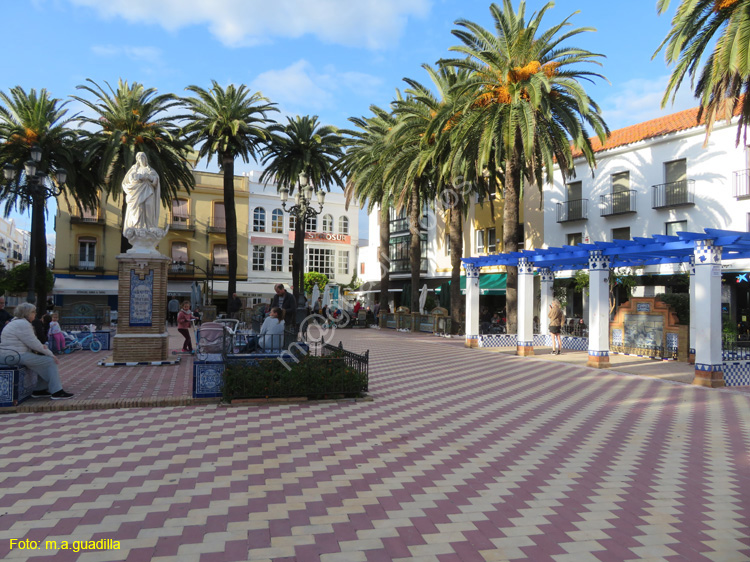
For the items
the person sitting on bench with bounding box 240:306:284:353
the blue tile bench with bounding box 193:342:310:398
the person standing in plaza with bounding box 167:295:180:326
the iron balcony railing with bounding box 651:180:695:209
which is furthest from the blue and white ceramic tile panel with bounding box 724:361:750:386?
the person standing in plaza with bounding box 167:295:180:326

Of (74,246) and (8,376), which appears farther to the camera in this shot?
(74,246)

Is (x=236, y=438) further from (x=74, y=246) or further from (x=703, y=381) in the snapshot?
(x=74, y=246)

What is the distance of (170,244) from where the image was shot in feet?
137

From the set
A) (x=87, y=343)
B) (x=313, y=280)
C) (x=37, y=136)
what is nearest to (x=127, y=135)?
(x=37, y=136)

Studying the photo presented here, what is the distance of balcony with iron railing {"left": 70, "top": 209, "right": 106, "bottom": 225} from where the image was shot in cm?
3838

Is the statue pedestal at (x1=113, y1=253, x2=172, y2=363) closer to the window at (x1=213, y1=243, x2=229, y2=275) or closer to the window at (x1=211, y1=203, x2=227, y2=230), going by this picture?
the window at (x1=213, y1=243, x2=229, y2=275)

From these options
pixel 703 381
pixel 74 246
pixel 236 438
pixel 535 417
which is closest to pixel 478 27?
pixel 703 381

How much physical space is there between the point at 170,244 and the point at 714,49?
1469 inches

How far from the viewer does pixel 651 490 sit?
5055 millimetres

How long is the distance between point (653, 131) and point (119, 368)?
24523 millimetres

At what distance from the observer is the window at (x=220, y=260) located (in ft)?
140

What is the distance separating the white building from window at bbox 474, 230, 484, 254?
15.9 m

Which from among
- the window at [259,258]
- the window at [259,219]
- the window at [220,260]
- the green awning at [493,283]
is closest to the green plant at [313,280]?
the window at [259,258]

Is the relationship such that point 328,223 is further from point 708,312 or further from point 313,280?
point 708,312
